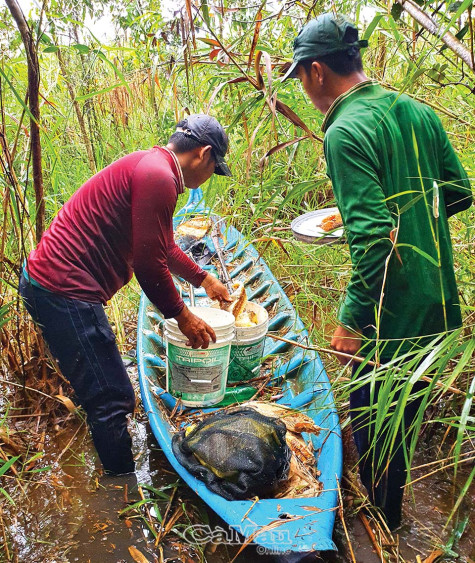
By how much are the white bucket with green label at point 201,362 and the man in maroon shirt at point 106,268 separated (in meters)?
0.08

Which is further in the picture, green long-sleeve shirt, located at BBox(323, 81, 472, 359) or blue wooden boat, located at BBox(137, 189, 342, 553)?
blue wooden boat, located at BBox(137, 189, 342, 553)

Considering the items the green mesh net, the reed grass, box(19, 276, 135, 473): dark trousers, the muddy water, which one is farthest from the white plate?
the muddy water

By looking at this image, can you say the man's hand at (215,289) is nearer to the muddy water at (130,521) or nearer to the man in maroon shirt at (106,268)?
the man in maroon shirt at (106,268)

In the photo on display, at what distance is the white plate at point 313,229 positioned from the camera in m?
2.42

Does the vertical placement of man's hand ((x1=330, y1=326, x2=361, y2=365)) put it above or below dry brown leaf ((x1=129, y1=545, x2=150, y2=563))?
above

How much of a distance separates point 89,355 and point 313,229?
130cm

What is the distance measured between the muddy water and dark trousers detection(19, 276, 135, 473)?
29 cm

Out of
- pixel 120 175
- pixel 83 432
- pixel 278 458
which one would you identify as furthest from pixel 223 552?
pixel 120 175

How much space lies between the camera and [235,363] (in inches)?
115

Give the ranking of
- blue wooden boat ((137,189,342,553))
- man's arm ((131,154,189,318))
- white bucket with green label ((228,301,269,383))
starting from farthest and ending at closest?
white bucket with green label ((228,301,269,383)) < man's arm ((131,154,189,318)) < blue wooden boat ((137,189,342,553))

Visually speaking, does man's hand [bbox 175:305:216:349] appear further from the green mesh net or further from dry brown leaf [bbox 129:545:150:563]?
dry brown leaf [bbox 129:545:150:563]

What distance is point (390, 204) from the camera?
1.89m

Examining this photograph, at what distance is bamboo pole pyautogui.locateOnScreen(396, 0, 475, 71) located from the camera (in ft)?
4.77

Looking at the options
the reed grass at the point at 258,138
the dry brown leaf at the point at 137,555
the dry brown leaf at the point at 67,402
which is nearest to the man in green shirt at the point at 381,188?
the reed grass at the point at 258,138
